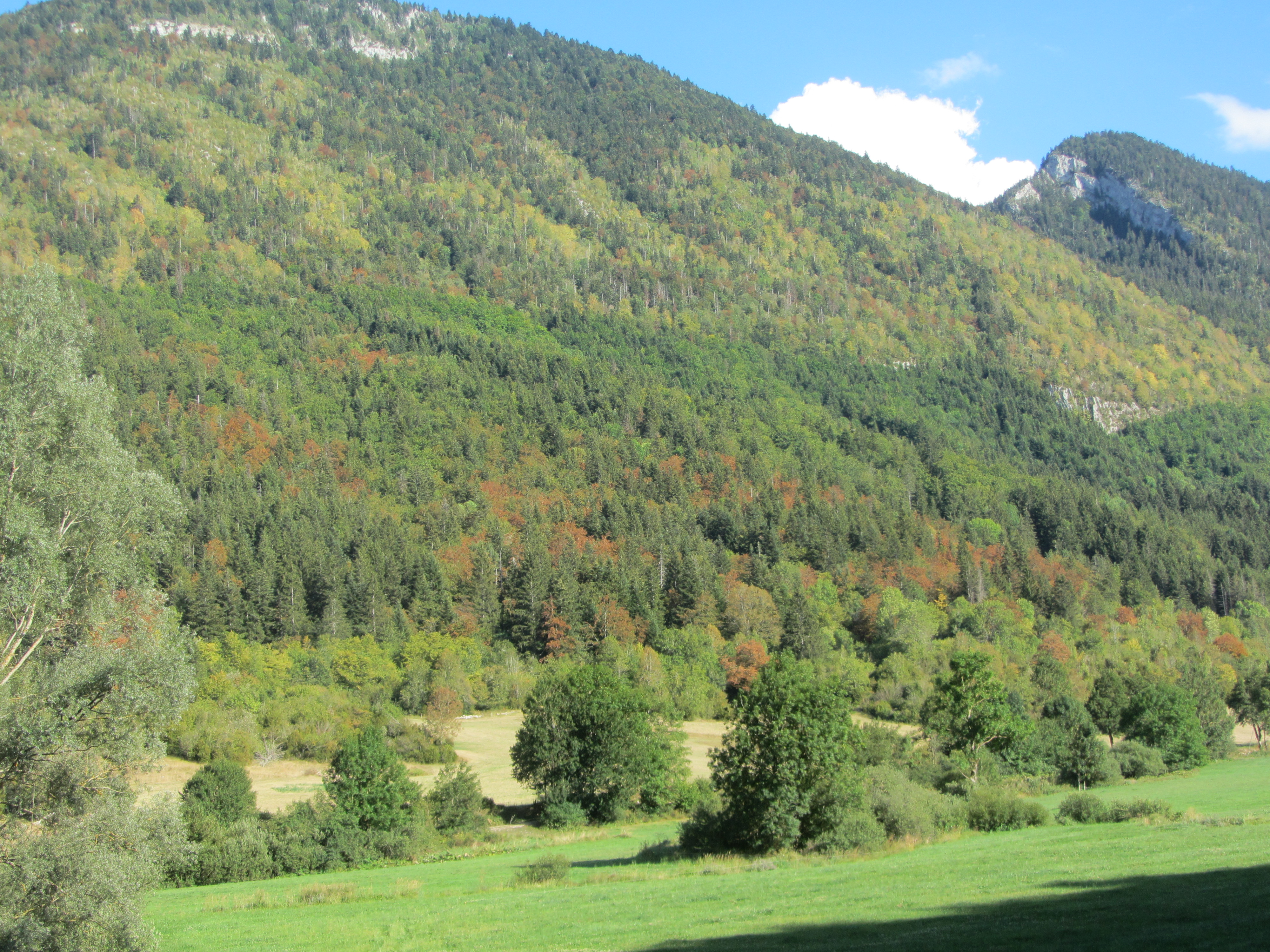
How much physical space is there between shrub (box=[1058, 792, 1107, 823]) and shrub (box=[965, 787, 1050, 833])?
1.00m

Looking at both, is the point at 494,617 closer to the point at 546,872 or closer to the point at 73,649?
the point at 546,872

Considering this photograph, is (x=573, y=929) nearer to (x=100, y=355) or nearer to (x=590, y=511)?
(x=590, y=511)

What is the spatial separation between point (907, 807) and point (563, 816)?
21648 millimetres

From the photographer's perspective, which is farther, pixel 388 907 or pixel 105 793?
pixel 388 907

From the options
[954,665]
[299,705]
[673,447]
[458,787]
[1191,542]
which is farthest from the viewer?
[673,447]

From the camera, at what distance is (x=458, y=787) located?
53156mm

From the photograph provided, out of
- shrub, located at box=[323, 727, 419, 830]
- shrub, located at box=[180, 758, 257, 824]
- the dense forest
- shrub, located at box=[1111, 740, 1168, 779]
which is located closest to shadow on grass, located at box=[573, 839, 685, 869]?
the dense forest

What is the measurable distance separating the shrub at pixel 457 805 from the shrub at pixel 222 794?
31.4 ft

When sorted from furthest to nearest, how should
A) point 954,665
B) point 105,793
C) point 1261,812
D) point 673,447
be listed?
point 673,447
point 954,665
point 1261,812
point 105,793

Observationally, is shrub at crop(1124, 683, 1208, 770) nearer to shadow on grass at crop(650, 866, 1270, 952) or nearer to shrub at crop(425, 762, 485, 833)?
shrub at crop(425, 762, 485, 833)

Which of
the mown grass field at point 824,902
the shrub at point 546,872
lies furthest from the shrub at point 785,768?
the shrub at point 546,872

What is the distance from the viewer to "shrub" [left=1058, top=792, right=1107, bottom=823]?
135ft

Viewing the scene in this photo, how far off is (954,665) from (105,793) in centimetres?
5053

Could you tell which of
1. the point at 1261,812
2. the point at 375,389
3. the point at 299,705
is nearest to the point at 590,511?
the point at 375,389
